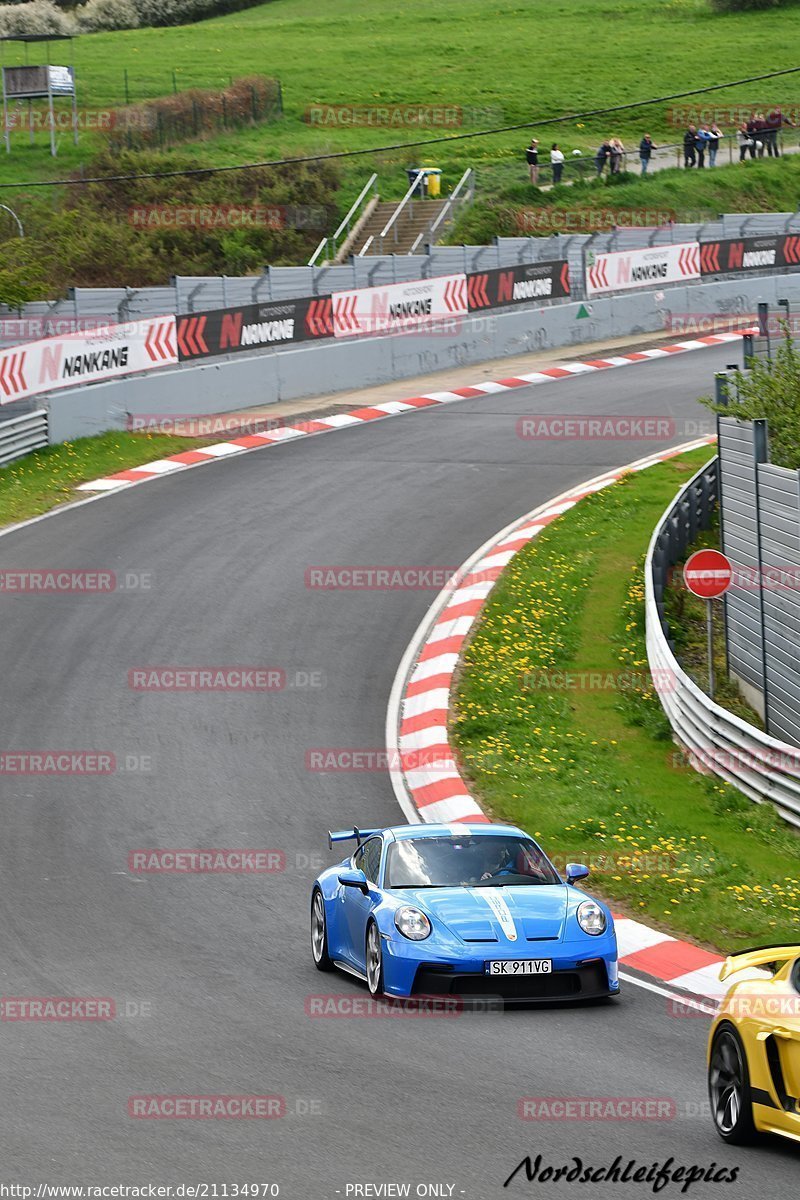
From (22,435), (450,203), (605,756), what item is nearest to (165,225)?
(450,203)

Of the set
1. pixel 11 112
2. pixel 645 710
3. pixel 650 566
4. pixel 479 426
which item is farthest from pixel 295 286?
pixel 11 112

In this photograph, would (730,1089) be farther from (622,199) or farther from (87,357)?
(622,199)

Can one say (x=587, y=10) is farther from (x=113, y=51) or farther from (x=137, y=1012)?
(x=137, y=1012)

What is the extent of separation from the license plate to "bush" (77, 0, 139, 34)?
107 meters

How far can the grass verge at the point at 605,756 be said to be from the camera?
44.8ft

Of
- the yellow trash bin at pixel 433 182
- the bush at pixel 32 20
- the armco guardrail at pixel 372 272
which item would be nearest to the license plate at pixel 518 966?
the armco guardrail at pixel 372 272

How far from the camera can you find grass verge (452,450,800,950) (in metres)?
13.7

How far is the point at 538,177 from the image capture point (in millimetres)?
58062

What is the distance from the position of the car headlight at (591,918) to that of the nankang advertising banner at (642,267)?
33.1 m

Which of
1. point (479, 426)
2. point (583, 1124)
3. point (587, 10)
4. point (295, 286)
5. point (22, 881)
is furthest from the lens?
point (587, 10)

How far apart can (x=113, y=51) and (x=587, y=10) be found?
29404mm

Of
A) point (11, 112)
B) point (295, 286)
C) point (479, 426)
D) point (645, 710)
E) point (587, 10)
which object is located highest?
point (587, 10)

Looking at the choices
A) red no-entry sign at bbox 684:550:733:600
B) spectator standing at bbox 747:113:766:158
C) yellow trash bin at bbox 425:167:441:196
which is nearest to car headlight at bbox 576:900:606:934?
red no-entry sign at bbox 684:550:733:600

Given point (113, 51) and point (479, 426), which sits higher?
point (113, 51)
